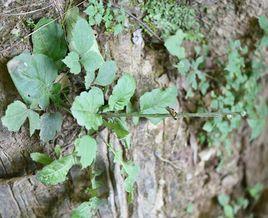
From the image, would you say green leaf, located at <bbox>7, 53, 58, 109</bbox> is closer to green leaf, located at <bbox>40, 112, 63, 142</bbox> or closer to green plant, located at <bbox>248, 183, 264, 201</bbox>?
green leaf, located at <bbox>40, 112, 63, 142</bbox>

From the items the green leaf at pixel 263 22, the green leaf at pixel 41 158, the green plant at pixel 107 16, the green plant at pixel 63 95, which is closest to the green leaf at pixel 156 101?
the green plant at pixel 63 95

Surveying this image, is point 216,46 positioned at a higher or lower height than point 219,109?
higher

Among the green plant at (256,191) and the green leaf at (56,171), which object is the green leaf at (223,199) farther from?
the green leaf at (56,171)

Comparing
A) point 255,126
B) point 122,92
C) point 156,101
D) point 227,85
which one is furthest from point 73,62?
point 255,126

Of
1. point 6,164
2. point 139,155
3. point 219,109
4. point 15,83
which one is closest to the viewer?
point 15,83

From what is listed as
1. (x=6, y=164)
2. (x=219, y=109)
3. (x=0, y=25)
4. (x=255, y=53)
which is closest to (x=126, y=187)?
(x=6, y=164)

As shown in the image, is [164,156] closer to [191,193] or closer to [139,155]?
[139,155]

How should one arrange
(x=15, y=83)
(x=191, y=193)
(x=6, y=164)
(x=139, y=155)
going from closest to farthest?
(x=15, y=83) < (x=6, y=164) < (x=139, y=155) < (x=191, y=193)
